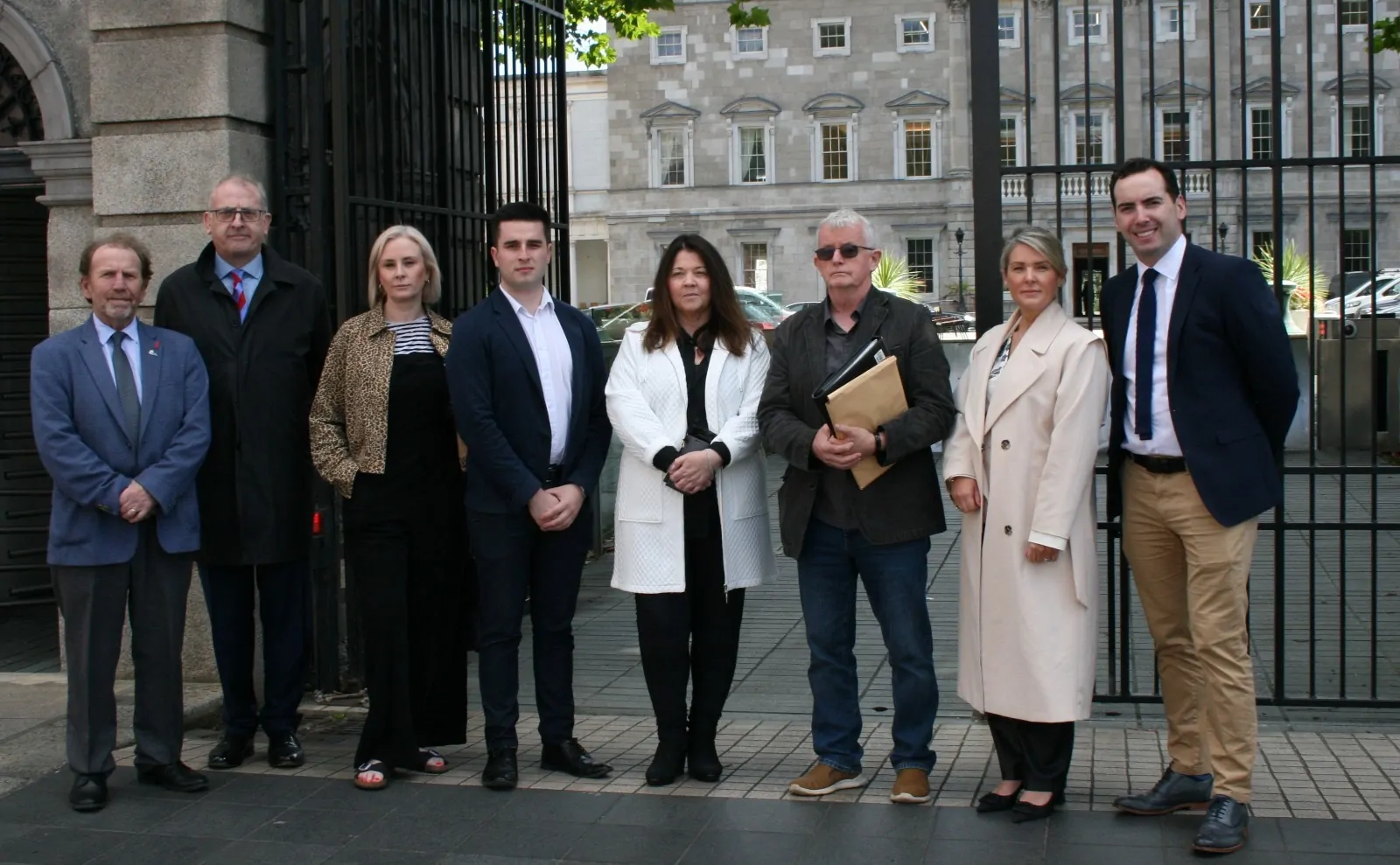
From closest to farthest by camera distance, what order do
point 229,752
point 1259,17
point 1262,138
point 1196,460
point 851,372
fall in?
point 1196,460 → point 851,372 → point 229,752 → point 1259,17 → point 1262,138

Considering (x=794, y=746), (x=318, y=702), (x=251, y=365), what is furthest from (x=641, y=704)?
(x=251, y=365)

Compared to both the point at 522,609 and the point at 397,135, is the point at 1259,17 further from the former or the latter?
the point at 522,609

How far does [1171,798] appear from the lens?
4918 mm

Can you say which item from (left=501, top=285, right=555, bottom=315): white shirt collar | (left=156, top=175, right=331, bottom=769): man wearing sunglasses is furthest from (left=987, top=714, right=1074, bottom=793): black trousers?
(left=156, top=175, right=331, bottom=769): man wearing sunglasses

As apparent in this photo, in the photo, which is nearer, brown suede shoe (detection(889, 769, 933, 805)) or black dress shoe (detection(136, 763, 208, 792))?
brown suede shoe (detection(889, 769, 933, 805))

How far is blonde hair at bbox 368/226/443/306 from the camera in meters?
5.58

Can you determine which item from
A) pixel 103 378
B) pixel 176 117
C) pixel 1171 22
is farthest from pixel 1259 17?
pixel 1171 22

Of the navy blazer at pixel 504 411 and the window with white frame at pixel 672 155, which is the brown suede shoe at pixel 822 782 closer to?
the navy blazer at pixel 504 411

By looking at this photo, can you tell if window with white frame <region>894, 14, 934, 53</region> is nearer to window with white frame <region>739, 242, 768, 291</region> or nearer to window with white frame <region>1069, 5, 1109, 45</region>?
window with white frame <region>739, 242, 768, 291</region>

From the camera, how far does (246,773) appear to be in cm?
571

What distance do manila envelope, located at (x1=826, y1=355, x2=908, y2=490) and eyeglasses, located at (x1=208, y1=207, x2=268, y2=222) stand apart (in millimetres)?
2402

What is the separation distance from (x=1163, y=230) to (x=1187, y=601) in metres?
1.22

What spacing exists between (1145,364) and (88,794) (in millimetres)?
3960

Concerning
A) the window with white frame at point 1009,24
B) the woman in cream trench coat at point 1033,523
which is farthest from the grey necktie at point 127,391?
the window with white frame at point 1009,24
